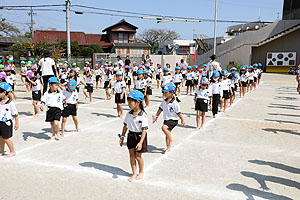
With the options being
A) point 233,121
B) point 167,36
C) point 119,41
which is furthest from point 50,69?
point 167,36

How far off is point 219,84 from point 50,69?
6375mm

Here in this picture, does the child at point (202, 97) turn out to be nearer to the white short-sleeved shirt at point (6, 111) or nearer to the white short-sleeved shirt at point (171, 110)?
the white short-sleeved shirt at point (171, 110)

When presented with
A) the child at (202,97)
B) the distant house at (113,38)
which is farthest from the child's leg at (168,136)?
the distant house at (113,38)

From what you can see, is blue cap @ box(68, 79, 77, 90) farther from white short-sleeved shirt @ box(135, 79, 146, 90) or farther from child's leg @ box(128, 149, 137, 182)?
white short-sleeved shirt @ box(135, 79, 146, 90)

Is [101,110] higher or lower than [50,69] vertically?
lower

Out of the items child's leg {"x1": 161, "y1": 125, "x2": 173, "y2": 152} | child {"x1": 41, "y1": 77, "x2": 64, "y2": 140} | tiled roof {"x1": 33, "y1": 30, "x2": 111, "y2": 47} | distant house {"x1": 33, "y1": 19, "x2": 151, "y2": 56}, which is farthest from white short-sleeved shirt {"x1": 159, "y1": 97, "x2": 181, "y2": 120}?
tiled roof {"x1": 33, "y1": 30, "x2": 111, "y2": 47}

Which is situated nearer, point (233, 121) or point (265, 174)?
point (265, 174)

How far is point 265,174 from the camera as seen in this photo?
197 inches

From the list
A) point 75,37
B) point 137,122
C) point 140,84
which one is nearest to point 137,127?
point 137,122

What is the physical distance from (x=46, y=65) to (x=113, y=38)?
145 ft

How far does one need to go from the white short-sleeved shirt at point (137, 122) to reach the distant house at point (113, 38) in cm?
4482

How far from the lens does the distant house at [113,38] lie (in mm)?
49219

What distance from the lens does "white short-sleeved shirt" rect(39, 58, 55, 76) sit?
9.91m

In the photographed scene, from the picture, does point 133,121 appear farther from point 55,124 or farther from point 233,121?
point 233,121
